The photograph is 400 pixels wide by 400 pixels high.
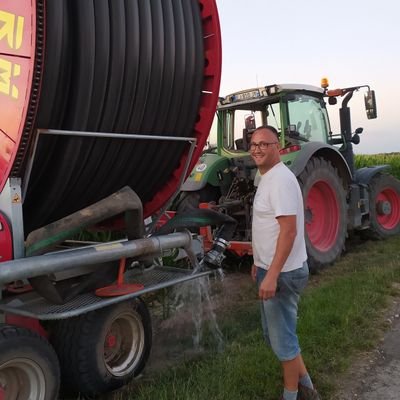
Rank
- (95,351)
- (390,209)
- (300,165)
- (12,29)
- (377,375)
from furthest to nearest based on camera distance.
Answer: (390,209) → (300,165) → (377,375) → (95,351) → (12,29)

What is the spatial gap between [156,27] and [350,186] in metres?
5.24

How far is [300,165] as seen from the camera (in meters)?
6.15

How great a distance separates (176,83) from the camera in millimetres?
3125

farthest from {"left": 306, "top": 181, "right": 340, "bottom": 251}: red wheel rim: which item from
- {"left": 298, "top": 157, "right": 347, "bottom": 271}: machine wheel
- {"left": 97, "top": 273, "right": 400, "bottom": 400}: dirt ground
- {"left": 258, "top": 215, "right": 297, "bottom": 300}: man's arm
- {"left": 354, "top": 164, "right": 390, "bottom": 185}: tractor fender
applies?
{"left": 258, "top": 215, "right": 297, "bottom": 300}: man's arm

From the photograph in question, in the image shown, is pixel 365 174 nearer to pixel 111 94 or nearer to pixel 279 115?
pixel 279 115

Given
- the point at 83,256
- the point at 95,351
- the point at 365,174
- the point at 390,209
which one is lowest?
the point at 390,209

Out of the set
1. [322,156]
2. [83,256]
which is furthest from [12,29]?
[322,156]

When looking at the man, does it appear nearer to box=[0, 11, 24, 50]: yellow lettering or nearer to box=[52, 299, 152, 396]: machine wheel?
box=[52, 299, 152, 396]: machine wheel

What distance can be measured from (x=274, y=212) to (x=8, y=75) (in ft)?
4.94

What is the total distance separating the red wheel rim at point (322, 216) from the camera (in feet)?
22.4

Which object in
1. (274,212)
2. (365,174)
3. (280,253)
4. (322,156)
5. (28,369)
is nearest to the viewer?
(28,369)

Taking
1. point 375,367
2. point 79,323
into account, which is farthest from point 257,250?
point 375,367

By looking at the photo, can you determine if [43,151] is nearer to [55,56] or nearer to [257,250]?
[55,56]

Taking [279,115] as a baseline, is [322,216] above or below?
below
